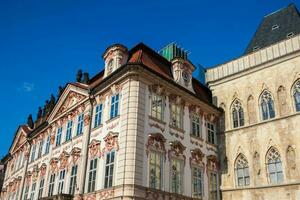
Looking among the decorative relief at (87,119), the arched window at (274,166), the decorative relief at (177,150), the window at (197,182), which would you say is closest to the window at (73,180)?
the decorative relief at (87,119)

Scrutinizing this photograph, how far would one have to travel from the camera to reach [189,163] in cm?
2373

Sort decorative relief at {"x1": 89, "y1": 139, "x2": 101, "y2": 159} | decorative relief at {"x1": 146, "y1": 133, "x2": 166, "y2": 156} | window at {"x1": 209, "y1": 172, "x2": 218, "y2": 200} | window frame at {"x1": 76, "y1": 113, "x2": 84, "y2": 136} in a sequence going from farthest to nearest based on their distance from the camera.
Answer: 1. window frame at {"x1": 76, "y1": 113, "x2": 84, "y2": 136}
2. window at {"x1": 209, "y1": 172, "x2": 218, "y2": 200}
3. decorative relief at {"x1": 89, "y1": 139, "x2": 101, "y2": 159}
4. decorative relief at {"x1": 146, "y1": 133, "x2": 166, "y2": 156}

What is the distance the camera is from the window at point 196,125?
25.6m

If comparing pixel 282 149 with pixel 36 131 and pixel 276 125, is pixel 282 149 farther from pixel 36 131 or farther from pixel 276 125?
pixel 36 131

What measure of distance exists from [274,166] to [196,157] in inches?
228

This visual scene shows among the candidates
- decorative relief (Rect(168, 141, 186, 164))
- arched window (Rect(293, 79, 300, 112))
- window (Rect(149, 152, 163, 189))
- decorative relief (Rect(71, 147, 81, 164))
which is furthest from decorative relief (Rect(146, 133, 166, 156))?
arched window (Rect(293, 79, 300, 112))

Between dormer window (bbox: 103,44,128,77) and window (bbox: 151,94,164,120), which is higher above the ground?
dormer window (bbox: 103,44,128,77)

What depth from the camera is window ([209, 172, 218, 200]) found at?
81.3ft

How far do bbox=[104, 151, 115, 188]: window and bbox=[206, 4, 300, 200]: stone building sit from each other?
10042 mm

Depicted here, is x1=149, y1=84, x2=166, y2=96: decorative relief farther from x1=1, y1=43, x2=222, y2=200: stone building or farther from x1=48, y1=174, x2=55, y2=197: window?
x1=48, y1=174, x2=55, y2=197: window

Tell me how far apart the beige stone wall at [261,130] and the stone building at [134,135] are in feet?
4.09

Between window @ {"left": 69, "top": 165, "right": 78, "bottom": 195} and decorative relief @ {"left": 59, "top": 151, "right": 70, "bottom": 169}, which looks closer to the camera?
window @ {"left": 69, "top": 165, "right": 78, "bottom": 195}

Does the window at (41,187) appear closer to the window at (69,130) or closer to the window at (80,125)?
the window at (69,130)

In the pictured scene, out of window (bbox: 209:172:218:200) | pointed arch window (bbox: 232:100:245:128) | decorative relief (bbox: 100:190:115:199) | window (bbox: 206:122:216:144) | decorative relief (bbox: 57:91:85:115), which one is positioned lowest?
decorative relief (bbox: 100:190:115:199)
